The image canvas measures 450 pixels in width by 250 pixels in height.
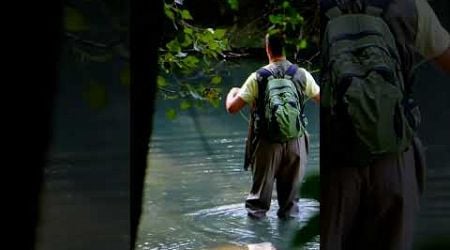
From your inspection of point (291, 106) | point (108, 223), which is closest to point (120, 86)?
point (108, 223)

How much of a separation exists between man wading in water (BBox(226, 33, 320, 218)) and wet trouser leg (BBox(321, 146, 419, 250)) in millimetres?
2394

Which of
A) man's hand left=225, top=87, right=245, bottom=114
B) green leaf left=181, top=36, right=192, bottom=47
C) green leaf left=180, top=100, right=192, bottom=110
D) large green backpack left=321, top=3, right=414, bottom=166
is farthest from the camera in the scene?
man's hand left=225, top=87, right=245, bottom=114

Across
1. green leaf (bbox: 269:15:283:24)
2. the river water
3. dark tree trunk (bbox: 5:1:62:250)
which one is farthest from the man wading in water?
dark tree trunk (bbox: 5:1:62:250)

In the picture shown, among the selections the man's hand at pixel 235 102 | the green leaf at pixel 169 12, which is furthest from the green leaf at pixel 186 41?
the man's hand at pixel 235 102

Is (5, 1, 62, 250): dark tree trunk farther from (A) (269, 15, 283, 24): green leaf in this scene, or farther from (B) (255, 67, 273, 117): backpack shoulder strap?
(B) (255, 67, 273, 117): backpack shoulder strap

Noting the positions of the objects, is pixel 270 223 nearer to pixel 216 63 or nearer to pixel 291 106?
pixel 291 106

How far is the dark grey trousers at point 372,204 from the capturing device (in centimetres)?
347

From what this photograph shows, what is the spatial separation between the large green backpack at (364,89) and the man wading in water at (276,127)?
7.61 feet

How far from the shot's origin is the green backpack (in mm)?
6262

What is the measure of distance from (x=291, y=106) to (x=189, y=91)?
2.12 meters

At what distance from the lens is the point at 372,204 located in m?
3.49

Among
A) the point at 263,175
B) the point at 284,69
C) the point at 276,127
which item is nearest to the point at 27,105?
the point at 284,69

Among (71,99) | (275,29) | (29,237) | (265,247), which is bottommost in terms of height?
(265,247)

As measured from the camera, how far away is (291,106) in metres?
6.30
